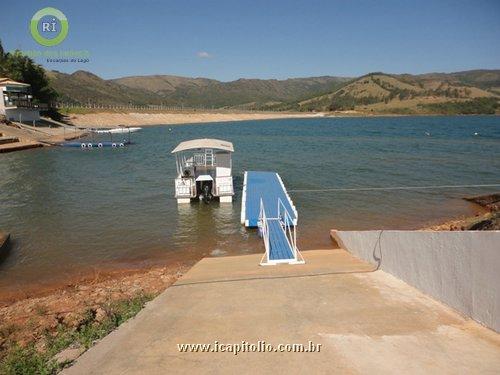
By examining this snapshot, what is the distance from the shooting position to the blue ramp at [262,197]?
18438 mm

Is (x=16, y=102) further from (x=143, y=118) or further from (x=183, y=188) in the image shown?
(x=143, y=118)

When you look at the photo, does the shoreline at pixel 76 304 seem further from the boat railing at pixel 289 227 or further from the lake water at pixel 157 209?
the boat railing at pixel 289 227

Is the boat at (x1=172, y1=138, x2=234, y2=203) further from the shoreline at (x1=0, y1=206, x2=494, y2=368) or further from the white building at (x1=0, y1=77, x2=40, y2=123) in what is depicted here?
the white building at (x1=0, y1=77, x2=40, y2=123)

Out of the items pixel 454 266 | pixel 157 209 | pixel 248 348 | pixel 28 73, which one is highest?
pixel 28 73

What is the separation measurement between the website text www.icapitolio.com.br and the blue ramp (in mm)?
9410

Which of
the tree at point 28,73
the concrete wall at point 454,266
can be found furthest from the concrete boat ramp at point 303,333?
Answer: the tree at point 28,73

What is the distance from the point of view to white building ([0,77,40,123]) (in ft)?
227

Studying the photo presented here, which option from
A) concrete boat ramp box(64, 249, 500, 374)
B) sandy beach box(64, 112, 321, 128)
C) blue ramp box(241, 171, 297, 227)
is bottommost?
blue ramp box(241, 171, 297, 227)

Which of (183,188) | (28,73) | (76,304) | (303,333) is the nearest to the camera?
(303,333)

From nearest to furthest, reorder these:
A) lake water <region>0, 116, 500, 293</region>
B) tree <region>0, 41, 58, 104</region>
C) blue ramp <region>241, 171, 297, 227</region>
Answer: lake water <region>0, 116, 500, 293</region> < blue ramp <region>241, 171, 297, 227</region> < tree <region>0, 41, 58, 104</region>

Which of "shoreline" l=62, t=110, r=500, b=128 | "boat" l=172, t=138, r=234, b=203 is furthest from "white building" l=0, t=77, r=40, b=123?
"boat" l=172, t=138, r=234, b=203

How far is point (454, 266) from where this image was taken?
6.31 m

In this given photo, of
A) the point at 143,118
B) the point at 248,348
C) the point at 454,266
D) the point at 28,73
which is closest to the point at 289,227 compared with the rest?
the point at 454,266

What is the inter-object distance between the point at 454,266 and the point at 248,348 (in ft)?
12.3
